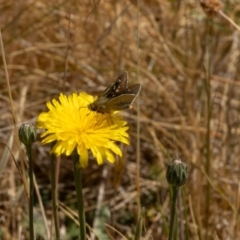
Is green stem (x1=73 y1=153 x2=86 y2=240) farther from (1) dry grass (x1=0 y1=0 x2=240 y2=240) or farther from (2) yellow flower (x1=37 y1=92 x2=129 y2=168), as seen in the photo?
(1) dry grass (x1=0 y1=0 x2=240 y2=240)

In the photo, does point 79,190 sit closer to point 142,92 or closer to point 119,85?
point 119,85

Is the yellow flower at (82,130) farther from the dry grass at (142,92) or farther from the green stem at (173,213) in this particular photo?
the dry grass at (142,92)

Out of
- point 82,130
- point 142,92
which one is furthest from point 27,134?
point 142,92

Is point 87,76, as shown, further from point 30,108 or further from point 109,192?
point 109,192

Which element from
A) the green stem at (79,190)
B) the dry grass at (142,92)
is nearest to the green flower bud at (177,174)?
the green stem at (79,190)

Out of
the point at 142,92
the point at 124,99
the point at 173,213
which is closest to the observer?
the point at 173,213

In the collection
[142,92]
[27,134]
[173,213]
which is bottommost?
[173,213]

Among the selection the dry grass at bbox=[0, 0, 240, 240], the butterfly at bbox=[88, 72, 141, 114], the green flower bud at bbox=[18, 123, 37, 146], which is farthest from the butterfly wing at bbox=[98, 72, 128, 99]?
the dry grass at bbox=[0, 0, 240, 240]
